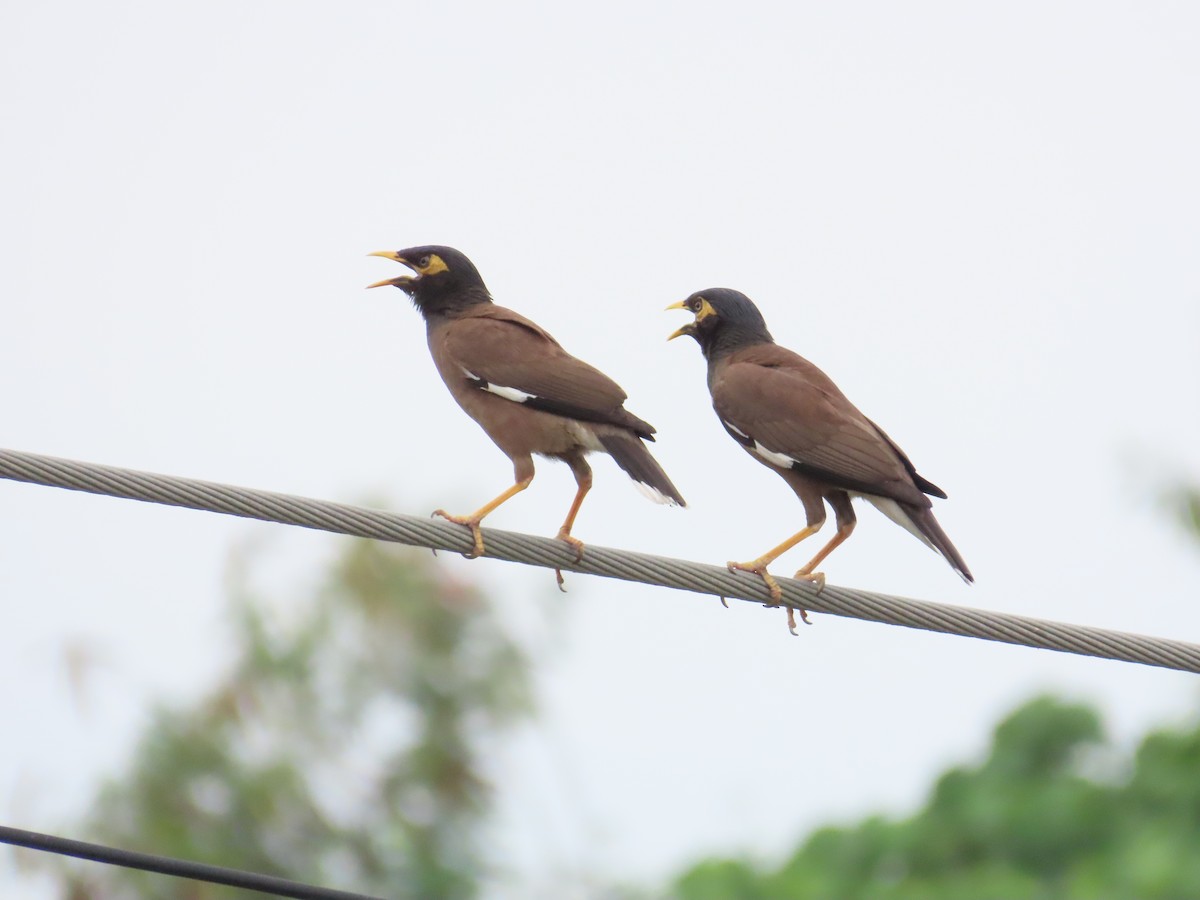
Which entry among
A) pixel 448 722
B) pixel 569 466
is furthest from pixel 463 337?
pixel 448 722

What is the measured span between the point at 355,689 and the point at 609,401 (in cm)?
905

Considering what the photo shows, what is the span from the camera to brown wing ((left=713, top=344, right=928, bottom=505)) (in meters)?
6.97

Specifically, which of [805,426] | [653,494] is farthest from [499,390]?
[805,426]

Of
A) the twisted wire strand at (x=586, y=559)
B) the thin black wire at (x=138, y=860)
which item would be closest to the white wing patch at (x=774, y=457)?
the twisted wire strand at (x=586, y=559)

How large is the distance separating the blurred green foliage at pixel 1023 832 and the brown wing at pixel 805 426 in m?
13.6

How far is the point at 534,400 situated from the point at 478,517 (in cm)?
96

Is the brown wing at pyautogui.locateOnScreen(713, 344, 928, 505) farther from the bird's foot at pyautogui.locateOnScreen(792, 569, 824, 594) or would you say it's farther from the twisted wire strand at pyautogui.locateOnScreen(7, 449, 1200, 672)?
the twisted wire strand at pyautogui.locateOnScreen(7, 449, 1200, 672)

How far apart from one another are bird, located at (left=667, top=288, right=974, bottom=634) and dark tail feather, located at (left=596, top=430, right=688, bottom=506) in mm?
387

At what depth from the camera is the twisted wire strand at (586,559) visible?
177 inches

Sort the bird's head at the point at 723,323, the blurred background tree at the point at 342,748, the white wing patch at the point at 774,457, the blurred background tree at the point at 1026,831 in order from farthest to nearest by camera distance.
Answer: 1. the blurred background tree at the point at 1026,831
2. the blurred background tree at the point at 342,748
3. the bird's head at the point at 723,323
4. the white wing patch at the point at 774,457

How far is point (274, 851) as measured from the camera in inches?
583

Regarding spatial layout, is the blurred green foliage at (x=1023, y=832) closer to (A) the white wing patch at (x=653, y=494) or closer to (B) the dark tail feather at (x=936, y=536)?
(B) the dark tail feather at (x=936, y=536)

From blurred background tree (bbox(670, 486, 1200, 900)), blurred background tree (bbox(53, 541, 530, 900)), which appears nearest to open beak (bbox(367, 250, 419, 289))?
blurred background tree (bbox(53, 541, 530, 900))

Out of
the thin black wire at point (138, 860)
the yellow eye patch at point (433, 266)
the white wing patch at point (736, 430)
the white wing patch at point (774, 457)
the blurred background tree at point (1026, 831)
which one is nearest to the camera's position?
the thin black wire at point (138, 860)
